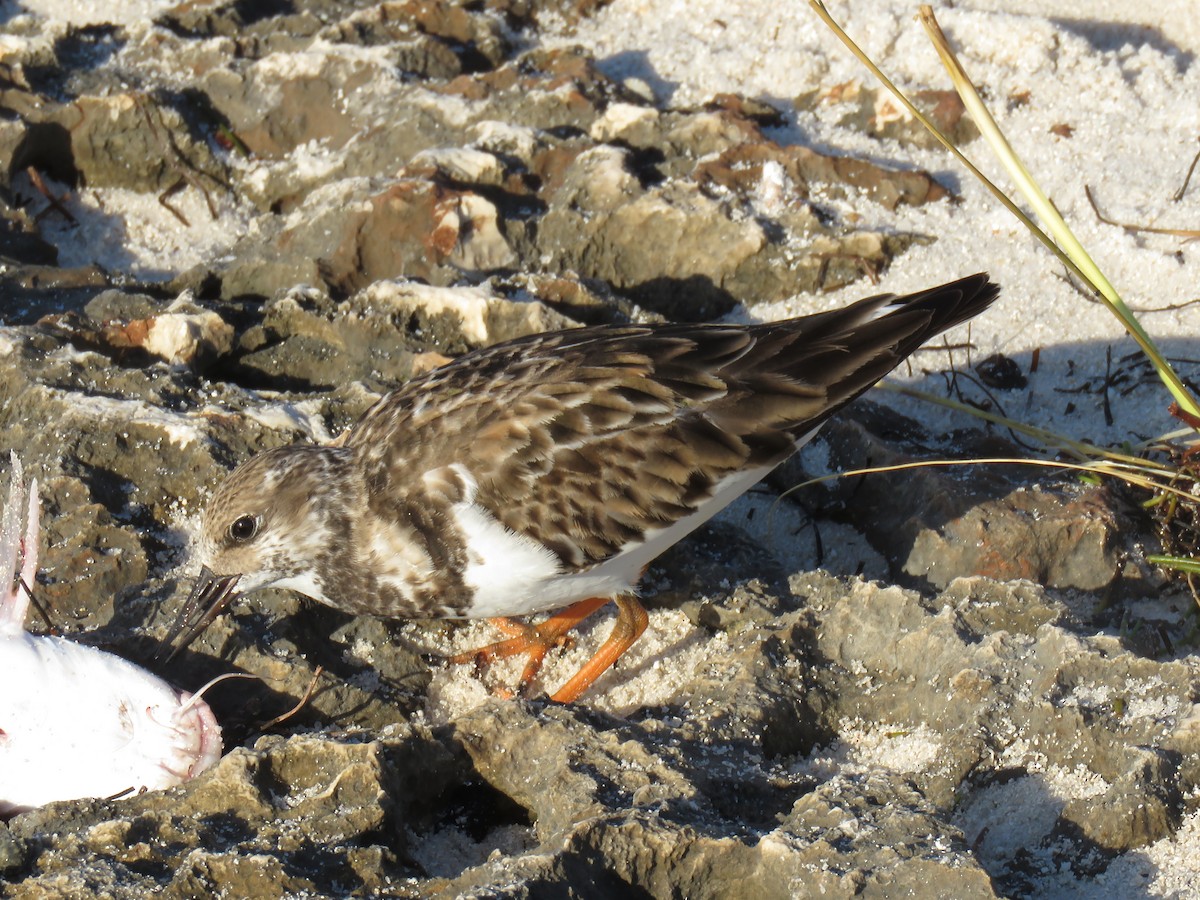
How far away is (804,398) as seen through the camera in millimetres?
3350

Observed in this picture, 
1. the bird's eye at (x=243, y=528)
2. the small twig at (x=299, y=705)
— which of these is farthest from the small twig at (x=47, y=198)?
the small twig at (x=299, y=705)

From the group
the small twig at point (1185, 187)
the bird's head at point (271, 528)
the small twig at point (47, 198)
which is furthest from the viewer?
the small twig at point (47, 198)

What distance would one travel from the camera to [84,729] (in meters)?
2.68

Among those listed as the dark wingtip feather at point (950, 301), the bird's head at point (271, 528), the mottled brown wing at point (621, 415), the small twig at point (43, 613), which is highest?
the dark wingtip feather at point (950, 301)

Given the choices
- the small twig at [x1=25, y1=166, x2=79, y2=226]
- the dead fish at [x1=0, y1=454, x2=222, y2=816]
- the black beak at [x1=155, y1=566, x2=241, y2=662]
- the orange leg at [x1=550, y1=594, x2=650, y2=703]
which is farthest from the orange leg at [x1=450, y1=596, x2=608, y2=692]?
the small twig at [x1=25, y1=166, x2=79, y2=226]

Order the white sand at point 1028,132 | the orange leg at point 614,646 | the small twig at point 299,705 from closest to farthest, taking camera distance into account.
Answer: the small twig at point 299,705
the orange leg at point 614,646
the white sand at point 1028,132

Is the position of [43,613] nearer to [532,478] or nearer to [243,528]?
[243,528]

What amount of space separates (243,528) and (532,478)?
28.5 inches

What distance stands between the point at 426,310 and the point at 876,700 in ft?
6.39

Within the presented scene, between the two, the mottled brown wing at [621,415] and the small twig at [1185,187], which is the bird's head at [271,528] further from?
the small twig at [1185,187]

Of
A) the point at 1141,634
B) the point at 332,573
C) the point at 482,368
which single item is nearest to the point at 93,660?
the point at 332,573

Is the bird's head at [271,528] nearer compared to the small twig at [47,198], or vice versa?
the bird's head at [271,528]

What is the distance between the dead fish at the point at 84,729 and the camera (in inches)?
104

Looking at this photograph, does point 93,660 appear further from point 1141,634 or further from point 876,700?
point 1141,634
